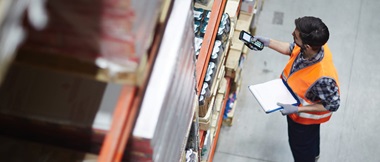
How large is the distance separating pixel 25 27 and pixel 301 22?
2.92 m

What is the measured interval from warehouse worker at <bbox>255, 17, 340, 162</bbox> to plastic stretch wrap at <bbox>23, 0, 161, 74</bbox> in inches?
96.0

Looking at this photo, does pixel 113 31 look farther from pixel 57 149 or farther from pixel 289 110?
pixel 289 110

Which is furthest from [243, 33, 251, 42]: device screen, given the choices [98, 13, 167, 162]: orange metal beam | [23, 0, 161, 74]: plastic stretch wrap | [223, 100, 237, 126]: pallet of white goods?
[23, 0, 161, 74]: plastic stretch wrap

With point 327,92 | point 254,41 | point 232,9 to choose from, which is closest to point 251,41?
point 254,41

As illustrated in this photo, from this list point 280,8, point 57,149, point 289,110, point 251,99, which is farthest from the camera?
point 280,8

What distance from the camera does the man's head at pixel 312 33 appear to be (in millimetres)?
3971

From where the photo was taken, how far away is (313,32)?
13.1 ft

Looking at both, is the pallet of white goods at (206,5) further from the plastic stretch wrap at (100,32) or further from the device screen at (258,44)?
the plastic stretch wrap at (100,32)

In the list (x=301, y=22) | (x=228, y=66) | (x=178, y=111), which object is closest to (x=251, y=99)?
(x=228, y=66)

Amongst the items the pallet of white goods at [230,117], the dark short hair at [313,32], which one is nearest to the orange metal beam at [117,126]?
the dark short hair at [313,32]

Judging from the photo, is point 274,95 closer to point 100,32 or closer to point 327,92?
point 327,92

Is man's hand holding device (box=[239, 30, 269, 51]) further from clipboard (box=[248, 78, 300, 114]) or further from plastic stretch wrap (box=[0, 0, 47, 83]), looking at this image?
plastic stretch wrap (box=[0, 0, 47, 83])

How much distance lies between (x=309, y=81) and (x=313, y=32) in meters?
0.45

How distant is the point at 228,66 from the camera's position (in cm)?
525
